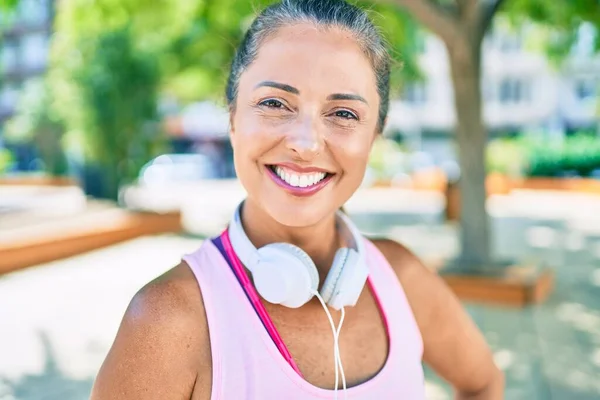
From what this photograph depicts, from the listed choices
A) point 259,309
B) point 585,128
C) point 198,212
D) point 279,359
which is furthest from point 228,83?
point 585,128

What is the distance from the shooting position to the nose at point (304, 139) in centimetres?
129

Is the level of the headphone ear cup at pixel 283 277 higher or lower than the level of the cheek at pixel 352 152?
lower

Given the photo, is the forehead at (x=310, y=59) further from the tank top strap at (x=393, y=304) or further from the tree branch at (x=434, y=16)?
the tree branch at (x=434, y=16)

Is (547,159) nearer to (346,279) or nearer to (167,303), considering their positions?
(346,279)

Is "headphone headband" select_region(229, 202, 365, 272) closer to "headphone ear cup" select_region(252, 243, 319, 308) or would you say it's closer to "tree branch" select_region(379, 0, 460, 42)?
"headphone ear cup" select_region(252, 243, 319, 308)

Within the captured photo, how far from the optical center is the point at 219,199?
709 inches

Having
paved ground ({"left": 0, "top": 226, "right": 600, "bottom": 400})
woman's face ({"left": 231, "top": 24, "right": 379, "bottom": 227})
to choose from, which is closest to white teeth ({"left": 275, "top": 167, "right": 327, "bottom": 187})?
woman's face ({"left": 231, "top": 24, "right": 379, "bottom": 227})

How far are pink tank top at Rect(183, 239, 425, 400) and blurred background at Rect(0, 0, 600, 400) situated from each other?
0.57 meters

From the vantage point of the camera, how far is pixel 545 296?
6797mm

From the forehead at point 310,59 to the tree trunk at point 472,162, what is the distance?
587 cm

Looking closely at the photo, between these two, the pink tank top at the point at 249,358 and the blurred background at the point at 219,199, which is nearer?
the pink tank top at the point at 249,358

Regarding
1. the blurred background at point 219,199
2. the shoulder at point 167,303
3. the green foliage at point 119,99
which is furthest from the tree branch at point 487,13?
the green foliage at point 119,99

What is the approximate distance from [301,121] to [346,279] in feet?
1.22

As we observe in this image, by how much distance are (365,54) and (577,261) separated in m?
8.31
